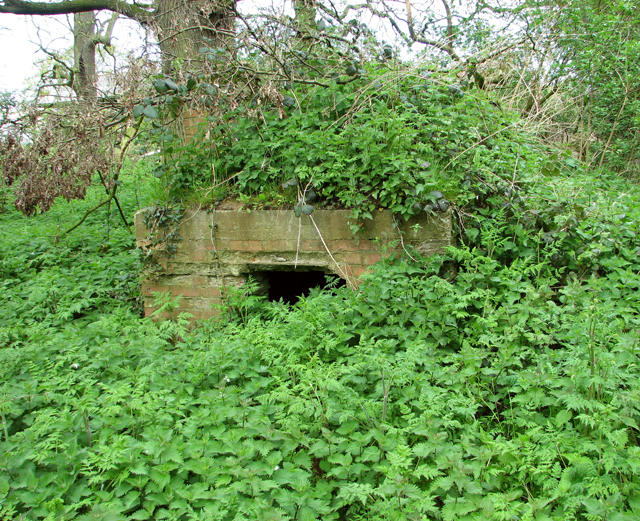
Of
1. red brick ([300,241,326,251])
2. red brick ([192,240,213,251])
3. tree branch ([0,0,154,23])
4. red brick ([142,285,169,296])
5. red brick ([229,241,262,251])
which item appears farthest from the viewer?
tree branch ([0,0,154,23])

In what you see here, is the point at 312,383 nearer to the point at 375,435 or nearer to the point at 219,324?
the point at 375,435

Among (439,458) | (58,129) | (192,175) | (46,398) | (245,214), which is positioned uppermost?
(58,129)

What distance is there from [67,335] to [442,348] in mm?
3024

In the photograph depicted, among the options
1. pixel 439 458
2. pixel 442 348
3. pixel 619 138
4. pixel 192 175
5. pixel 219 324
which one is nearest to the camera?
pixel 439 458

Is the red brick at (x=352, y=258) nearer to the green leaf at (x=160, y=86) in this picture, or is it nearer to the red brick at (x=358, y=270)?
the red brick at (x=358, y=270)

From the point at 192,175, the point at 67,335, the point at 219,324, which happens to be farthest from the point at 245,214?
the point at 67,335

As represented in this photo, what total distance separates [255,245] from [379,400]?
2017mm

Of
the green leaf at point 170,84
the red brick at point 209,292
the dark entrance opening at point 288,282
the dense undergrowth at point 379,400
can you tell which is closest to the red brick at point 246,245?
the dark entrance opening at point 288,282

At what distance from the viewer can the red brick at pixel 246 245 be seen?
13.2ft

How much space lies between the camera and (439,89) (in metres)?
4.36

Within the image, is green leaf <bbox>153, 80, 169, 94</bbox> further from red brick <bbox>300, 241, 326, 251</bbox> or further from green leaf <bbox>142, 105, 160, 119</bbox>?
red brick <bbox>300, 241, 326, 251</bbox>

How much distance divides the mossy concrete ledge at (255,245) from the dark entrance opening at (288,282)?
202mm

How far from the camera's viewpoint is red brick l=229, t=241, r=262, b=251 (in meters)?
4.02

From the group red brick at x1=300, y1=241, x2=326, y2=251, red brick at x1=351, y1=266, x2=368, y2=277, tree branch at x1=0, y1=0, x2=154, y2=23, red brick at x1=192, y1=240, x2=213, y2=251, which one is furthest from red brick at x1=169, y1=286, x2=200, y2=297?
tree branch at x1=0, y1=0, x2=154, y2=23
